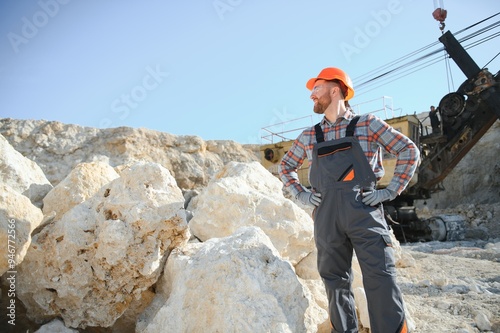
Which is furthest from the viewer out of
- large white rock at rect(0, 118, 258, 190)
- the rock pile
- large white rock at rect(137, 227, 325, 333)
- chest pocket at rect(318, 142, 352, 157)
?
large white rock at rect(0, 118, 258, 190)

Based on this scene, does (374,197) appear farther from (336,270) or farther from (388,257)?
(336,270)

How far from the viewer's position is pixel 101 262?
90.7 inches

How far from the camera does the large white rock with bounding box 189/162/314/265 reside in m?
2.82

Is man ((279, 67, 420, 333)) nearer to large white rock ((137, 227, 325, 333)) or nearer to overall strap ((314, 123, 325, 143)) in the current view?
overall strap ((314, 123, 325, 143))

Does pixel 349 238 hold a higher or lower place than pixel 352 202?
lower

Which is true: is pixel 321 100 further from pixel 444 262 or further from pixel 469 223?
pixel 469 223

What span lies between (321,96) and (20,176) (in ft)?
8.72

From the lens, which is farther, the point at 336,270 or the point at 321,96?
the point at 321,96

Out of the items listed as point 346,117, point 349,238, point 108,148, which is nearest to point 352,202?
point 349,238

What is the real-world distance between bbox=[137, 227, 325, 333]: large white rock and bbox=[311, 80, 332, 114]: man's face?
3.01ft

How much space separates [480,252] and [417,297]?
3857mm

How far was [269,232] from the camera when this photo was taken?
9.26ft

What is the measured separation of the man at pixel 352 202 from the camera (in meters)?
1.83

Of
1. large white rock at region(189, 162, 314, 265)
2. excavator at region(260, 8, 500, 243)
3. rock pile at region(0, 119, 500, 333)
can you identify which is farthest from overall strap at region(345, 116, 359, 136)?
excavator at region(260, 8, 500, 243)
